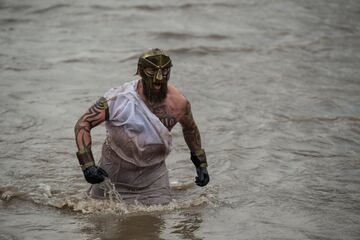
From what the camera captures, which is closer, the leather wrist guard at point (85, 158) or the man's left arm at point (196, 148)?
the leather wrist guard at point (85, 158)

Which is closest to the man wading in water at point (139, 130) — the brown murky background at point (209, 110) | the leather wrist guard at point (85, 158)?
the leather wrist guard at point (85, 158)

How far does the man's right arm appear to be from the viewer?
6859 mm

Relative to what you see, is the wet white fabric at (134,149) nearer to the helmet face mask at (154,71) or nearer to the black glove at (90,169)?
the helmet face mask at (154,71)

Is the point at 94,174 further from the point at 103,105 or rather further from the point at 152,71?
the point at 152,71

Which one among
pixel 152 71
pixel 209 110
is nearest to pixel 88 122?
pixel 152 71

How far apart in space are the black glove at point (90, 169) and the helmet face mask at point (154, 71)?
833 millimetres

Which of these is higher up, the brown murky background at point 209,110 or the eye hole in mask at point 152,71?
the eye hole in mask at point 152,71

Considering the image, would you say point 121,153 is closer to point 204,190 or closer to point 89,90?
point 204,190

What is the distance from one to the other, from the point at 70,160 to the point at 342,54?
26.0 ft

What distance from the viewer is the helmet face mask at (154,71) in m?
7.02

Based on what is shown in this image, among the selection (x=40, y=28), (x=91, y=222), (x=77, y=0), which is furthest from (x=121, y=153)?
(x=77, y=0)

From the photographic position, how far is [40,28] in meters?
17.7

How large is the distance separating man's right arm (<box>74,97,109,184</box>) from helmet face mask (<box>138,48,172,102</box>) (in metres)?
0.43

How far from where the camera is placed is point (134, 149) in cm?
722
